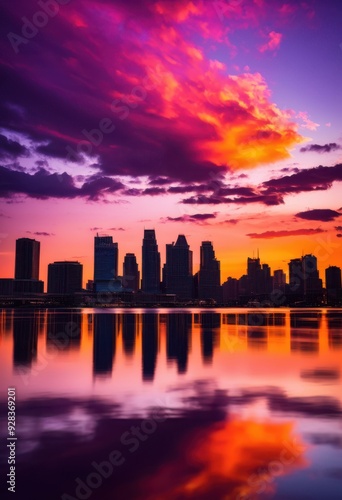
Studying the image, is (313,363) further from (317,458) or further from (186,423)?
(317,458)

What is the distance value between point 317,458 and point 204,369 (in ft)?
57.3

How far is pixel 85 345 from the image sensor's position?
4534 centimetres

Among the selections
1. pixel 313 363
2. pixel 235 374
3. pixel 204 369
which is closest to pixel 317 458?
pixel 235 374

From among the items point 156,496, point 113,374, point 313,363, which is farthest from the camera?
point 313,363

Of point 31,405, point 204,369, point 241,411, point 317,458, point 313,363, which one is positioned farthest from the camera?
point 313,363

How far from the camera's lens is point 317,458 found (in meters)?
13.1

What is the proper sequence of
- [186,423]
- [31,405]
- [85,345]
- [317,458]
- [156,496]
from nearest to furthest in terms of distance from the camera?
[156,496] < [317,458] < [186,423] < [31,405] < [85,345]

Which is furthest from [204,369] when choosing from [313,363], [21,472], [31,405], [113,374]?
[21,472]

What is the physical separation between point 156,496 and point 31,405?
427 inches

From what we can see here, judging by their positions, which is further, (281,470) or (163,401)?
(163,401)

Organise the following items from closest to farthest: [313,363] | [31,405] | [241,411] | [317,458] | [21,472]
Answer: [21,472] < [317,458] < [241,411] < [31,405] < [313,363]

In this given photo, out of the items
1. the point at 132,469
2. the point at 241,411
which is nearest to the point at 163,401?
the point at 241,411

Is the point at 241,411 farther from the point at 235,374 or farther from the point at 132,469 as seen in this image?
the point at 235,374

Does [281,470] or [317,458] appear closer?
[281,470]
